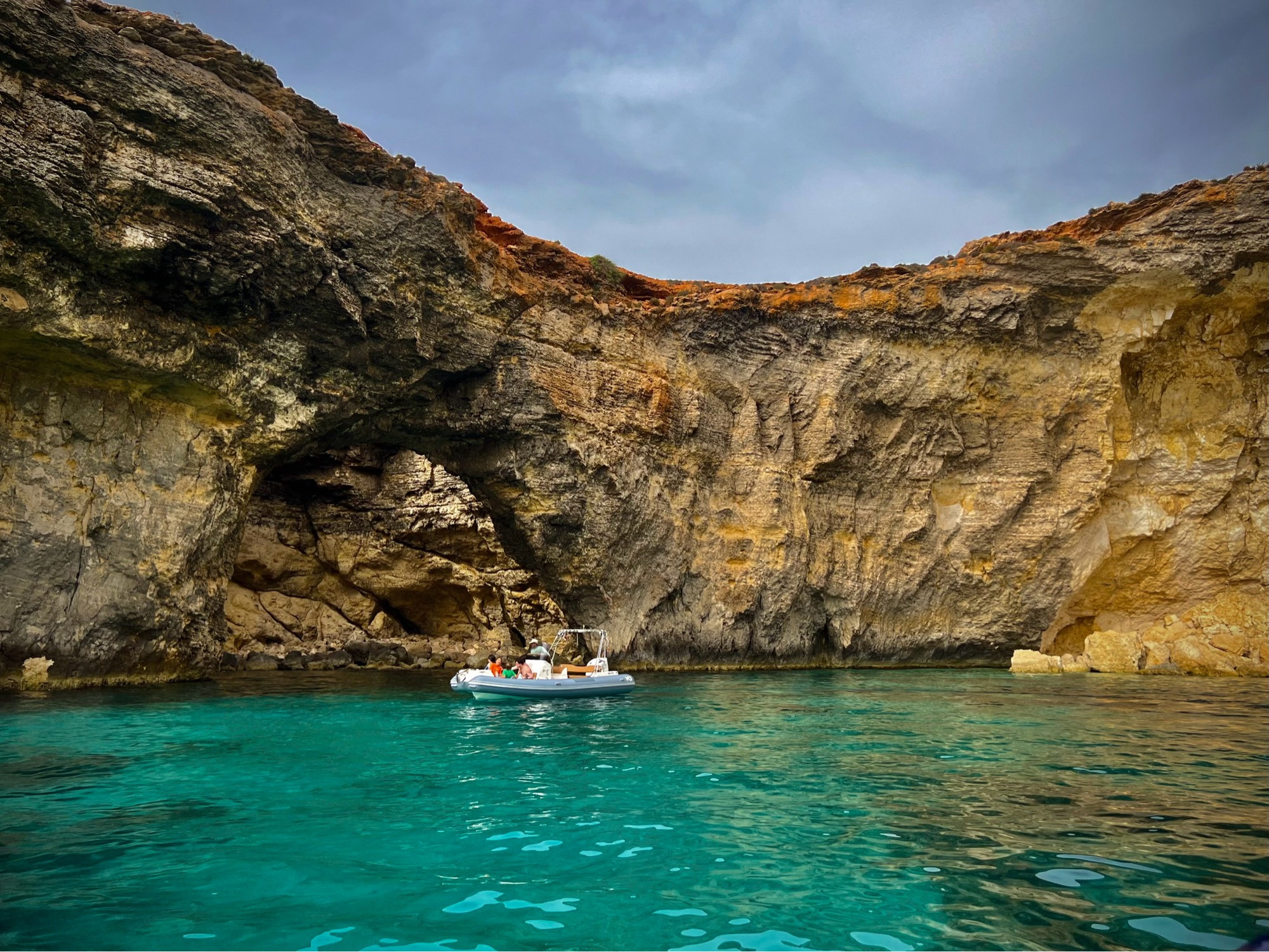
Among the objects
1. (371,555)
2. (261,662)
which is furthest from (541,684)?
(371,555)

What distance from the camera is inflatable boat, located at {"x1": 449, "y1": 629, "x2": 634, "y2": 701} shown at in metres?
20.6

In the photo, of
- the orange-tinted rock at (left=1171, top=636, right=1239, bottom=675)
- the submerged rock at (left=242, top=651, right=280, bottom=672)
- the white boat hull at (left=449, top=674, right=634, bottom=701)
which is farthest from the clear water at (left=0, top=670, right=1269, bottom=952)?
the submerged rock at (left=242, top=651, right=280, bottom=672)

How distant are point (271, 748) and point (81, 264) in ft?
39.5

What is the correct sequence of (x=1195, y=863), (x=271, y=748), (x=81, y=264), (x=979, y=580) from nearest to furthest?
(x=1195, y=863), (x=271, y=748), (x=81, y=264), (x=979, y=580)

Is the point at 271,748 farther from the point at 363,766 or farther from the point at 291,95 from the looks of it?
the point at 291,95

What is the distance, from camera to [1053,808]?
28.3 feet

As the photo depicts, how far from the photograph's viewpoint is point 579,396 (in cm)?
2677

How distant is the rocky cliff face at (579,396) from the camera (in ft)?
60.0

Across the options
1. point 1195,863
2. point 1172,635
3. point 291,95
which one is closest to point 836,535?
point 1172,635

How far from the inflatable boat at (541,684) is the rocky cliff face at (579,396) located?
611cm

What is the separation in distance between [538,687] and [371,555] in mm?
16887

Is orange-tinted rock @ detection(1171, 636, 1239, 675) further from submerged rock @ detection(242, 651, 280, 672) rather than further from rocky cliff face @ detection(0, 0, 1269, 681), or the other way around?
submerged rock @ detection(242, 651, 280, 672)

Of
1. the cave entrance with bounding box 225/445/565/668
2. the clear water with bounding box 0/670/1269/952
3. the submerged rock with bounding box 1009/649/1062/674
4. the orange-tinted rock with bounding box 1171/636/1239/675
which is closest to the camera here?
the clear water with bounding box 0/670/1269/952

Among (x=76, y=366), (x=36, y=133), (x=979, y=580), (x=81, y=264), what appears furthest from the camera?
(x=979, y=580)
